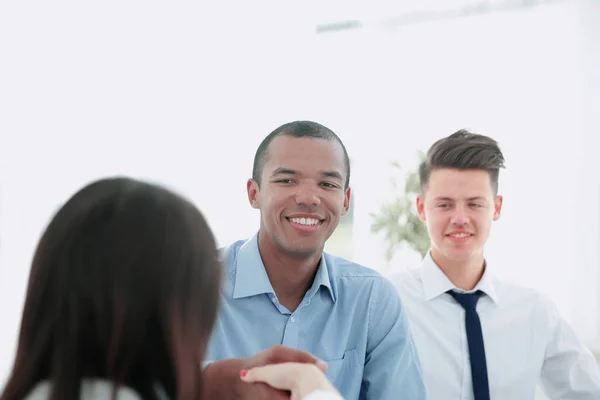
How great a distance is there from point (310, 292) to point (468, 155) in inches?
30.5

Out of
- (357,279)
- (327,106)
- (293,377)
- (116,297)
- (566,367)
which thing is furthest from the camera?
(327,106)

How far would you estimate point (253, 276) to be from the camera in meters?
1.77

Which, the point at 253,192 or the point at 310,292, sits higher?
the point at 253,192

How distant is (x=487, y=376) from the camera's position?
81.1 inches

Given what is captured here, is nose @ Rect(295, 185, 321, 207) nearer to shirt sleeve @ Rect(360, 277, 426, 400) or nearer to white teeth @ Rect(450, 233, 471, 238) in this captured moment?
shirt sleeve @ Rect(360, 277, 426, 400)

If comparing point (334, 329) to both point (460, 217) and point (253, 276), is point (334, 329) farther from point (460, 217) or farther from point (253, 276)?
point (460, 217)

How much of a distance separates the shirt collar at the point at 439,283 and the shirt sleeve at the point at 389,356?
1.31 ft

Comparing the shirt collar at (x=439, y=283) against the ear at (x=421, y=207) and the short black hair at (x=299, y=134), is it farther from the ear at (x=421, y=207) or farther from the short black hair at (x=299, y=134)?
the short black hair at (x=299, y=134)

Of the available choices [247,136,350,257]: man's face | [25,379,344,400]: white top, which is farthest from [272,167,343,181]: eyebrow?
[25,379,344,400]: white top

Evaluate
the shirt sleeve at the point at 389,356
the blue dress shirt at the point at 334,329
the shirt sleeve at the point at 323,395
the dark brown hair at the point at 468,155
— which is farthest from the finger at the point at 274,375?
the dark brown hair at the point at 468,155

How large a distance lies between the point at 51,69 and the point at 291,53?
1.58m

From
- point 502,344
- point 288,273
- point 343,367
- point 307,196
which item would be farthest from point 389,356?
point 502,344

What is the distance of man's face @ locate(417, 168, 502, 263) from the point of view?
219cm

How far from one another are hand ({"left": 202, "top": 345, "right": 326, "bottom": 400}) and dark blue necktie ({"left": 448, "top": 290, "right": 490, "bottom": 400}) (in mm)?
999
